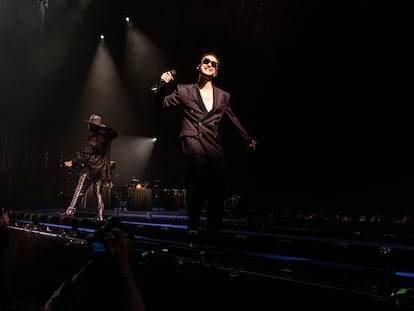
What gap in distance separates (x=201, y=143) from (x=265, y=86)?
24.8 feet

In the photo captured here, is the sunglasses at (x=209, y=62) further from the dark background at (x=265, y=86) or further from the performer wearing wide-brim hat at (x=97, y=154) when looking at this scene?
the dark background at (x=265, y=86)

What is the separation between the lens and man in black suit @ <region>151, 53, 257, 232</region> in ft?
Answer: 13.6

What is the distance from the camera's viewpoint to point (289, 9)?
1002 cm

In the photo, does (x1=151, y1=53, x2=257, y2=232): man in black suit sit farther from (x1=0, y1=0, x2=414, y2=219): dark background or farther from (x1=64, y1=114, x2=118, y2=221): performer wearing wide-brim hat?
(x1=0, y1=0, x2=414, y2=219): dark background

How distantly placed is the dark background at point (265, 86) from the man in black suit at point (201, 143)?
5.47m

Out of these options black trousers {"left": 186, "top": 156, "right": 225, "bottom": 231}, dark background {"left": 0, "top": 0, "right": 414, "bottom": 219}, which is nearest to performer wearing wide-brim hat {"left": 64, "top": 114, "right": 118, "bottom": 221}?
black trousers {"left": 186, "top": 156, "right": 225, "bottom": 231}

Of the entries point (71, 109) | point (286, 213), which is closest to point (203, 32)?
point (286, 213)

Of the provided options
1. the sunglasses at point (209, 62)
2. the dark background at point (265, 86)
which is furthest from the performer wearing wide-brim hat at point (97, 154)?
the dark background at point (265, 86)

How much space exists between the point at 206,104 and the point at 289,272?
209 cm

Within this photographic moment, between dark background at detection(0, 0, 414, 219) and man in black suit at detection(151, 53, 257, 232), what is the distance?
5.47m

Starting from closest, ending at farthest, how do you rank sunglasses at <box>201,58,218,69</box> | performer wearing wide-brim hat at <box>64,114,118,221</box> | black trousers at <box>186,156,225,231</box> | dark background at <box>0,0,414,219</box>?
black trousers at <box>186,156,225,231</box> < sunglasses at <box>201,58,218,69</box> < performer wearing wide-brim hat at <box>64,114,118,221</box> < dark background at <box>0,0,414,219</box>

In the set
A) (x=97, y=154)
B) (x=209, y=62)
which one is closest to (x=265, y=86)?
(x=97, y=154)

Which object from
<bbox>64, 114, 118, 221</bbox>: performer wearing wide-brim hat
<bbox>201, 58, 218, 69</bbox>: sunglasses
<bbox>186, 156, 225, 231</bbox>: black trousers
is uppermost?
<bbox>201, 58, 218, 69</bbox>: sunglasses

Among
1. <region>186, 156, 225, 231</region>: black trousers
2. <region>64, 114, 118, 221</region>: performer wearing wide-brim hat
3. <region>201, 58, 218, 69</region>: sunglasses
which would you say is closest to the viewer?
<region>186, 156, 225, 231</region>: black trousers
